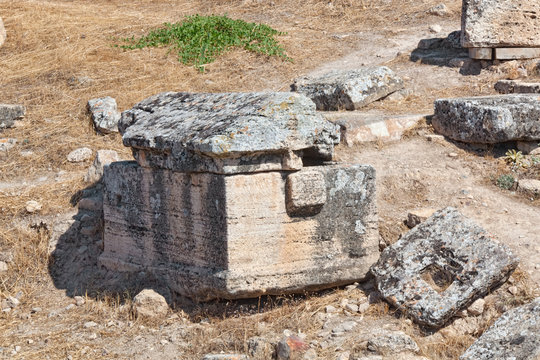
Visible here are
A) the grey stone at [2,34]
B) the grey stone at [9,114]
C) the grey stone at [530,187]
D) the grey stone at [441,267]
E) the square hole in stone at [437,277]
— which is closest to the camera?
the grey stone at [441,267]

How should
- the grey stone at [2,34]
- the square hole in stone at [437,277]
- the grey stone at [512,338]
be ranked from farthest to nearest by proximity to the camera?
the grey stone at [2,34], the square hole in stone at [437,277], the grey stone at [512,338]

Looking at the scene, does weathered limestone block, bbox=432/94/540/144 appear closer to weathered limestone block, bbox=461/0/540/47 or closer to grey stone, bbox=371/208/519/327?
grey stone, bbox=371/208/519/327

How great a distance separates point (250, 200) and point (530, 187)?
9.79 feet

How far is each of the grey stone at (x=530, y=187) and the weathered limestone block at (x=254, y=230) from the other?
1841 mm

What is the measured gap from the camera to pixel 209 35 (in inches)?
473

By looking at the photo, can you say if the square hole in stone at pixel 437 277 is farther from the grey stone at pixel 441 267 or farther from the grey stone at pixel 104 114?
the grey stone at pixel 104 114

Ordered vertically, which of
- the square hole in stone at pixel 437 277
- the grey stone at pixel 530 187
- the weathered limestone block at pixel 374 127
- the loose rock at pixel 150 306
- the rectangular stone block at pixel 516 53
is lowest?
the loose rock at pixel 150 306

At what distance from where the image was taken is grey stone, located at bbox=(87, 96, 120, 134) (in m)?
8.87

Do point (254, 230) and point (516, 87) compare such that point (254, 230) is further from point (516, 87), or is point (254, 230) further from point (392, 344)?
point (516, 87)

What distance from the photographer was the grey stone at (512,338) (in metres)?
4.31

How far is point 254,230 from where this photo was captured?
541 centimetres

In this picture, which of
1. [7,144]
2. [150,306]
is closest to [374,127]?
[150,306]

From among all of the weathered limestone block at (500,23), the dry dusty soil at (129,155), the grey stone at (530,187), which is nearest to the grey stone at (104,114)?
the dry dusty soil at (129,155)

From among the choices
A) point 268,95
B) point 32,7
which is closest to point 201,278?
point 268,95
